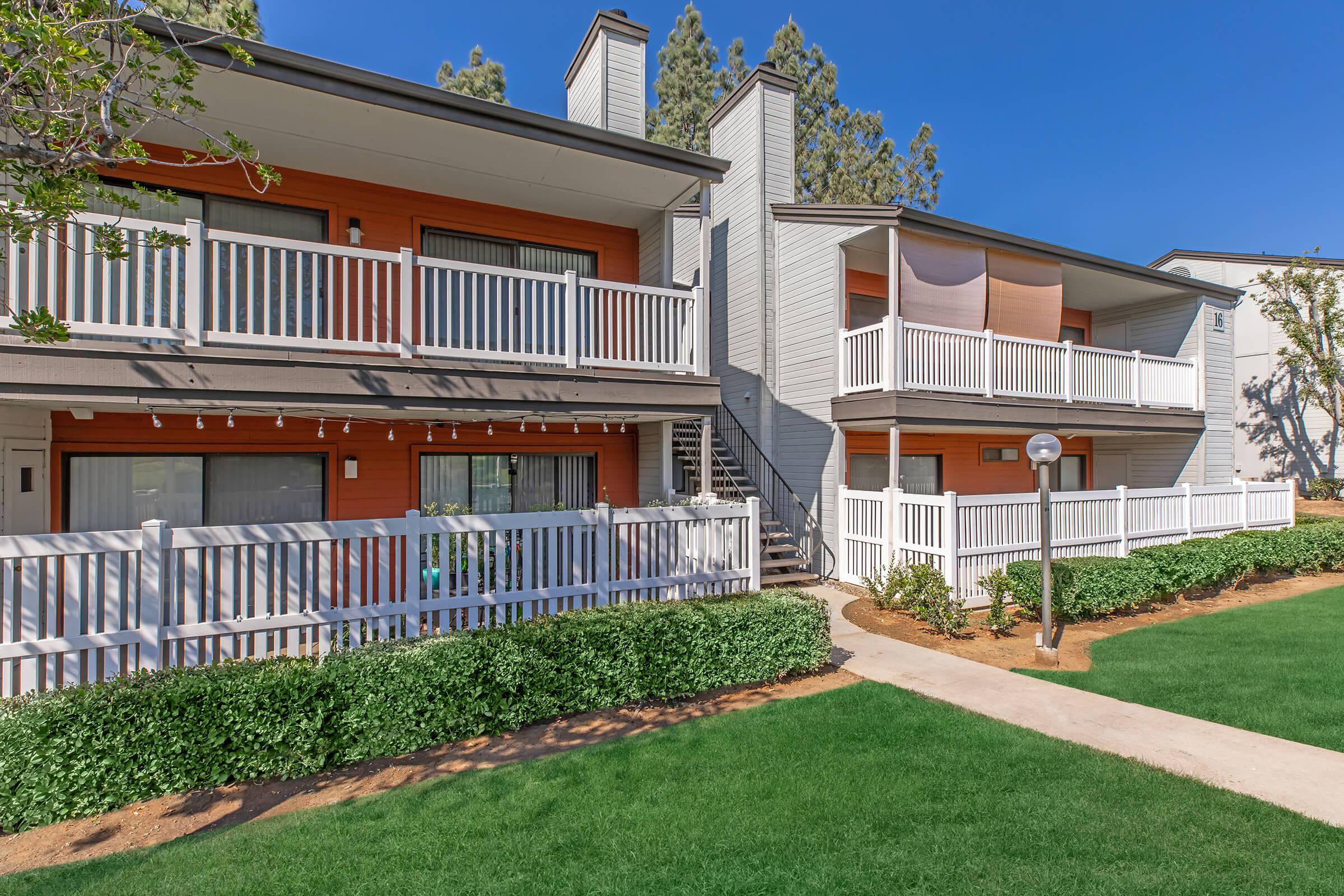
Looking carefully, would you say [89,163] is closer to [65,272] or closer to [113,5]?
[113,5]

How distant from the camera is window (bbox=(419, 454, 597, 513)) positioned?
30.8 feet

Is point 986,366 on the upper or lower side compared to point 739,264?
lower

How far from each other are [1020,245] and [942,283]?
1.95 meters

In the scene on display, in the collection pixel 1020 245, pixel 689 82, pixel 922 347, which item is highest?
pixel 689 82

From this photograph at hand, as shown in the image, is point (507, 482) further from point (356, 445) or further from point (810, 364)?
point (810, 364)

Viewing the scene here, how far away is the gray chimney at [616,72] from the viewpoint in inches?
424

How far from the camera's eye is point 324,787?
443 cm

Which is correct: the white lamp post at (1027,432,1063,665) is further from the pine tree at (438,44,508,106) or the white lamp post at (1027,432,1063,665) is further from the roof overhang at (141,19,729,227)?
the pine tree at (438,44,508,106)

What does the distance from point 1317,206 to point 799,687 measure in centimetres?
2454

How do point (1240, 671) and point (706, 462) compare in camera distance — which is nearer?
point (1240, 671)

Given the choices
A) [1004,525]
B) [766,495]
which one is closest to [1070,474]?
[1004,525]

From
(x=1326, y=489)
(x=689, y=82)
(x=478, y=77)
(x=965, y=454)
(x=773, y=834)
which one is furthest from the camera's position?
(x=689, y=82)

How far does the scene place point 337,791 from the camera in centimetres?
436

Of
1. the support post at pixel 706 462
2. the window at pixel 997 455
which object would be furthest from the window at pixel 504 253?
the window at pixel 997 455
